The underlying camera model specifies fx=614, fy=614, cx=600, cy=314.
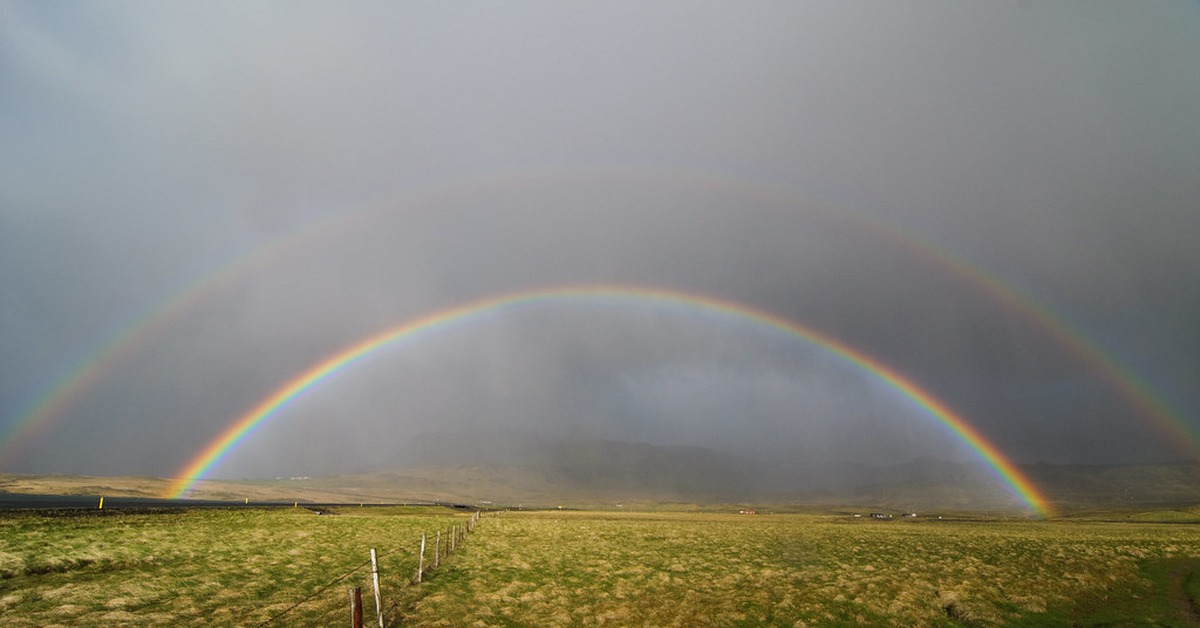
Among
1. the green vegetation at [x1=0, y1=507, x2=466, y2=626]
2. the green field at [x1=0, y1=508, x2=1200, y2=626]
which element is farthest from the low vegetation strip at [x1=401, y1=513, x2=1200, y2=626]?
the green vegetation at [x1=0, y1=507, x2=466, y2=626]

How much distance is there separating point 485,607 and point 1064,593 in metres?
29.7

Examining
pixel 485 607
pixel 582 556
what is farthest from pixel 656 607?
pixel 582 556

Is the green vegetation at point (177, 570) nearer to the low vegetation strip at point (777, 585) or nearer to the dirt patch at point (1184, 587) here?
the low vegetation strip at point (777, 585)

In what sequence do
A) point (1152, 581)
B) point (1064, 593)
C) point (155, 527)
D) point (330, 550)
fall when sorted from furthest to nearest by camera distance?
point (155, 527) < point (330, 550) < point (1152, 581) < point (1064, 593)

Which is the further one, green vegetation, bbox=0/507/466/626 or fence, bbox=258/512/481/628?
green vegetation, bbox=0/507/466/626

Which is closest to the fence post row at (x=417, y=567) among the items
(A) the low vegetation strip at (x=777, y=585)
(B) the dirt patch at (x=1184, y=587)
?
(A) the low vegetation strip at (x=777, y=585)

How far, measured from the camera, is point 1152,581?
38.2 metres

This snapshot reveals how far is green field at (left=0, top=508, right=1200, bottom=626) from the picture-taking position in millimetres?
24500

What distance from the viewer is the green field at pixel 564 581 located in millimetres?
24500

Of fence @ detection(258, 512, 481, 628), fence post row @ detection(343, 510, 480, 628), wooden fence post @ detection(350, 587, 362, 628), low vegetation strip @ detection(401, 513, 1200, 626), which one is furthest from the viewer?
low vegetation strip @ detection(401, 513, 1200, 626)

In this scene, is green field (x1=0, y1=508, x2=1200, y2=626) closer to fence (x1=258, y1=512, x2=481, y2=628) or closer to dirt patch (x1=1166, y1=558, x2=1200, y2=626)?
dirt patch (x1=1166, y1=558, x2=1200, y2=626)

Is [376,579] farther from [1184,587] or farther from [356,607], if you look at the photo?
[1184,587]

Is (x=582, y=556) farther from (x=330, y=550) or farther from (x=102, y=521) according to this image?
(x=102, y=521)

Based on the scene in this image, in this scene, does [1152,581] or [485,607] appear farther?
[1152,581]
